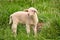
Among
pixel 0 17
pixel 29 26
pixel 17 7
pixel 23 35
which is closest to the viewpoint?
pixel 23 35

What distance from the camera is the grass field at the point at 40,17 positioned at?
8.06 meters

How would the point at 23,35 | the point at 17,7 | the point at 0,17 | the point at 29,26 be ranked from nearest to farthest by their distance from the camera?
the point at 23,35 → the point at 29,26 → the point at 0,17 → the point at 17,7

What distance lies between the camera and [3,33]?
8.05 metres

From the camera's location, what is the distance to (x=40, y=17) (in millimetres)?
9516

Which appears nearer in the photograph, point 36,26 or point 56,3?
point 36,26

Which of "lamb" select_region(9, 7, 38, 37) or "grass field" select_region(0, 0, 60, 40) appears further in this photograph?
"lamb" select_region(9, 7, 38, 37)

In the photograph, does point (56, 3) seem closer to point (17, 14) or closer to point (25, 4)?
point (25, 4)

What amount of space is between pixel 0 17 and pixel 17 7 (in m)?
0.83

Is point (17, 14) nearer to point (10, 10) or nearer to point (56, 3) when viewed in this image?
point (10, 10)

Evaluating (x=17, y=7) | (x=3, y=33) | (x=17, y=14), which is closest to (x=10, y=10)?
(x=17, y=7)

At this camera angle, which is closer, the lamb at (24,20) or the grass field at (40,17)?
the grass field at (40,17)

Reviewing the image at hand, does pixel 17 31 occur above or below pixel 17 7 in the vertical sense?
below

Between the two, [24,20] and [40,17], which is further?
[40,17]

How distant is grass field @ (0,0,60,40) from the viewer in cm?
806
